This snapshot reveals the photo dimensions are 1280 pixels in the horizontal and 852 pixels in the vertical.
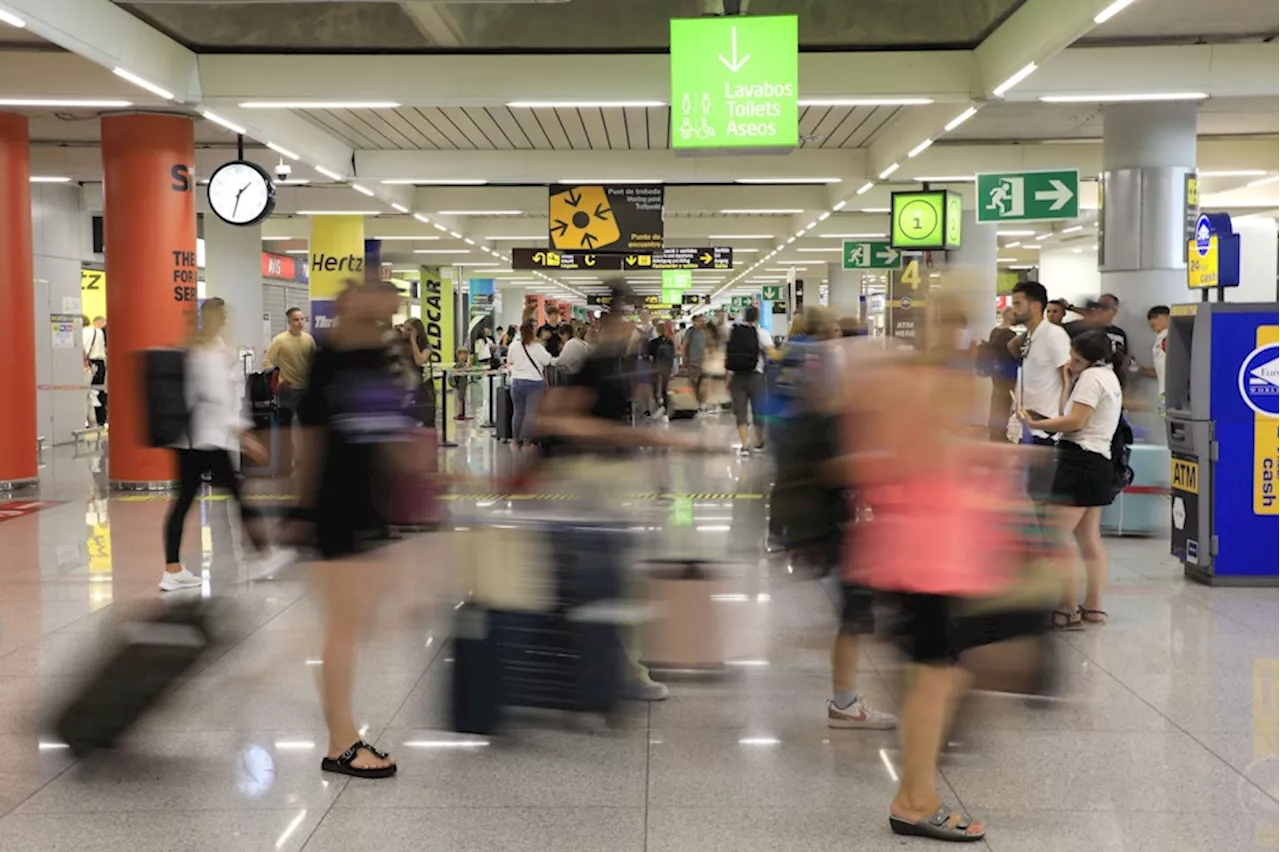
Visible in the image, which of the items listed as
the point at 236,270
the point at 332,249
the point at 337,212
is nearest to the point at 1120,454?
the point at 236,270

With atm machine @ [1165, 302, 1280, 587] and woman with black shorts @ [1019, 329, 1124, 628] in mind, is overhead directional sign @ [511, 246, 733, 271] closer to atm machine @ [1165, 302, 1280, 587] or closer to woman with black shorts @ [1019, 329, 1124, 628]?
atm machine @ [1165, 302, 1280, 587]

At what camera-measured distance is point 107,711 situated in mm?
4559

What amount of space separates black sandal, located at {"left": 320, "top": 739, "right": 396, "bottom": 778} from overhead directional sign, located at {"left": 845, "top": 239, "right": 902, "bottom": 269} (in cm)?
1972

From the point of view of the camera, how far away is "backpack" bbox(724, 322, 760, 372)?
48.1 feet

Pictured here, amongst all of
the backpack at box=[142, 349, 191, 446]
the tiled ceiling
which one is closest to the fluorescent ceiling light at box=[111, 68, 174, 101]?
the tiled ceiling

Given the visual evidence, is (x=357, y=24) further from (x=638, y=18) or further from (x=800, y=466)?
(x=800, y=466)

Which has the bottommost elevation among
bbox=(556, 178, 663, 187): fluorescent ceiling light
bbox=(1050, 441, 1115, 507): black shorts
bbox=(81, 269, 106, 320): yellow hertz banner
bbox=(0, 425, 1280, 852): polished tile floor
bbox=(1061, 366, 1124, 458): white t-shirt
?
bbox=(0, 425, 1280, 852): polished tile floor

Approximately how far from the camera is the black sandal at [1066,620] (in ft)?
20.7

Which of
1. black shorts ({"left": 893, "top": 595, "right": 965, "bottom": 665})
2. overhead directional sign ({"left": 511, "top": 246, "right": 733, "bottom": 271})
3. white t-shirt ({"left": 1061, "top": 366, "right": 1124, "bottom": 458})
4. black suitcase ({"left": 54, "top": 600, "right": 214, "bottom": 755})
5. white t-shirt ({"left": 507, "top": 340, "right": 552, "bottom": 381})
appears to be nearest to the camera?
black shorts ({"left": 893, "top": 595, "right": 965, "bottom": 665})

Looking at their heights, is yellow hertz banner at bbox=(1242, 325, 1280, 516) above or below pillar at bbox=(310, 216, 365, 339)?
below

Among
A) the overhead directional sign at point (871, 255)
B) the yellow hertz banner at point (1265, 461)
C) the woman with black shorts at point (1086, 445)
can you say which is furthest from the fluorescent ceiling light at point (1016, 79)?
the overhead directional sign at point (871, 255)

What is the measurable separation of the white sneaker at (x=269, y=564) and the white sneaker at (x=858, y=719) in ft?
13.6

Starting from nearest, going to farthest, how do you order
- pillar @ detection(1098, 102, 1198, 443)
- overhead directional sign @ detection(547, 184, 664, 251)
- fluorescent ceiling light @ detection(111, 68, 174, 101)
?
fluorescent ceiling light @ detection(111, 68, 174, 101) < pillar @ detection(1098, 102, 1198, 443) < overhead directional sign @ detection(547, 184, 664, 251)

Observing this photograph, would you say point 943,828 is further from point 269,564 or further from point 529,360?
point 529,360
